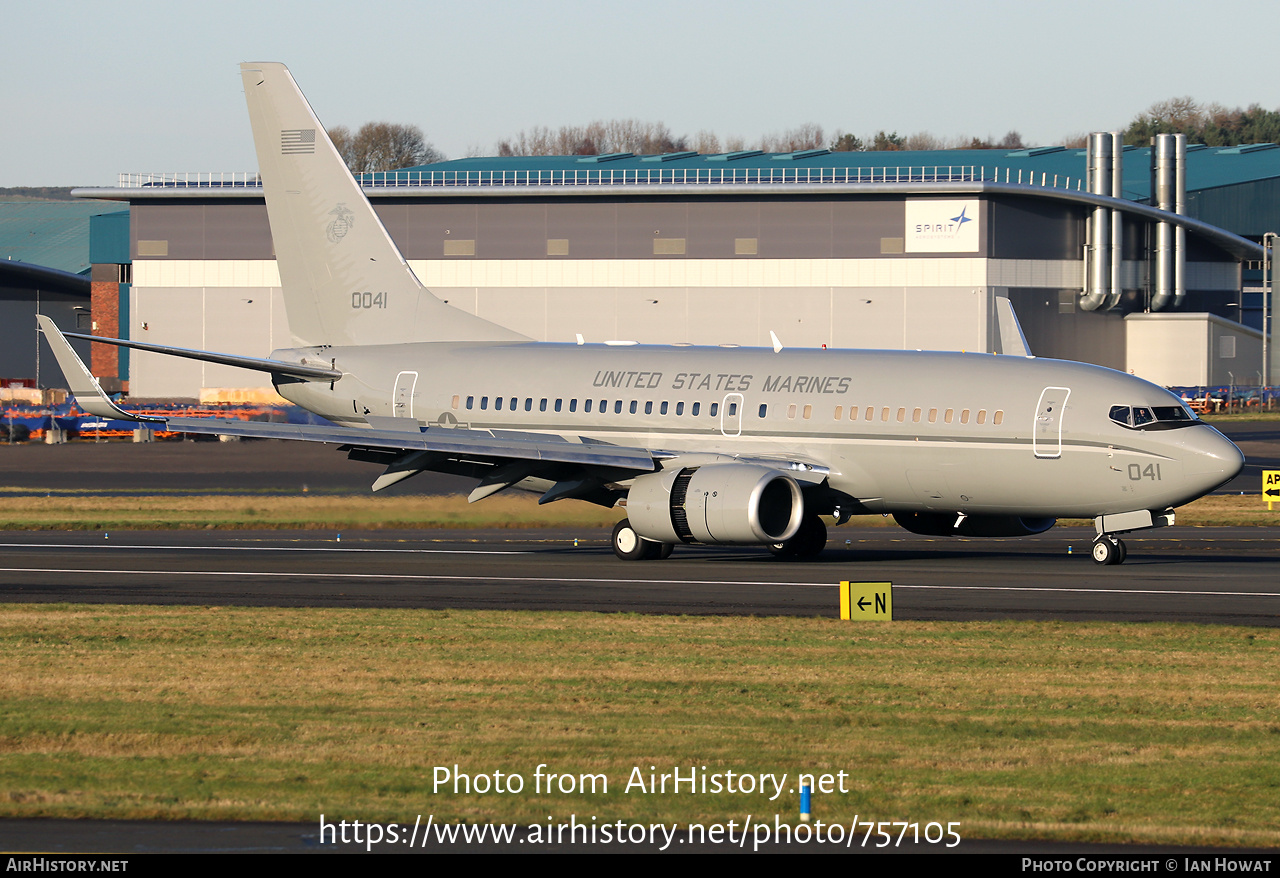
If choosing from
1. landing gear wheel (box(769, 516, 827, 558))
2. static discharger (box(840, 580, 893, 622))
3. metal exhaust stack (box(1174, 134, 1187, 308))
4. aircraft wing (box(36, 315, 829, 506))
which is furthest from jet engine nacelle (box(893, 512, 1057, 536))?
metal exhaust stack (box(1174, 134, 1187, 308))

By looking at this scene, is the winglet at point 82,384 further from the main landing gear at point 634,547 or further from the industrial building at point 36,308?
the industrial building at point 36,308

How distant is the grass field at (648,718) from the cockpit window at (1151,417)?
901 centimetres

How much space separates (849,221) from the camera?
92875mm

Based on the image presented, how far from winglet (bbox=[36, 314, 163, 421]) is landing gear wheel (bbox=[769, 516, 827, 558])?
45.0 feet

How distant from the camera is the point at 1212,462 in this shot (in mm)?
30156

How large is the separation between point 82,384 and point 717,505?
530 inches

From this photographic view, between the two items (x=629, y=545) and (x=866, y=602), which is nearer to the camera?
(x=866, y=602)

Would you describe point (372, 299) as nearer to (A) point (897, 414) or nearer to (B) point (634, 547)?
(B) point (634, 547)

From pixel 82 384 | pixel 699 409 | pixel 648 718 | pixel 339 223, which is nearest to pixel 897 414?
pixel 699 409

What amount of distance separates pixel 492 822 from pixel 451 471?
2428 cm

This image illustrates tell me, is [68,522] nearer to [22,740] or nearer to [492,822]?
[22,740]

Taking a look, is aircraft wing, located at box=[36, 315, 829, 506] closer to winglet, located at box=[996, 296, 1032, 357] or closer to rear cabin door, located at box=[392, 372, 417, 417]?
rear cabin door, located at box=[392, 372, 417, 417]

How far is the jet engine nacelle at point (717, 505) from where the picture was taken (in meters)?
31.8

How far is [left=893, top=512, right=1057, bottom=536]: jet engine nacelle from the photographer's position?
3397 cm
